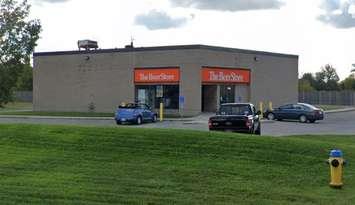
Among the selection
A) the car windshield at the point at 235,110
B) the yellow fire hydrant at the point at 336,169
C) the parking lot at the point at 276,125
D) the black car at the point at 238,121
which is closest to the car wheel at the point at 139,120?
the parking lot at the point at 276,125

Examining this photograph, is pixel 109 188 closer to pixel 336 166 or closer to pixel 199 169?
pixel 199 169

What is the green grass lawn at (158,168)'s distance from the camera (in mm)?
9734

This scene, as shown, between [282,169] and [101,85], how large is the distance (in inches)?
1756

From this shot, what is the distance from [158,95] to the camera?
52156 mm

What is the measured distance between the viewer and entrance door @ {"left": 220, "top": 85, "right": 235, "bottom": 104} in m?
53.8

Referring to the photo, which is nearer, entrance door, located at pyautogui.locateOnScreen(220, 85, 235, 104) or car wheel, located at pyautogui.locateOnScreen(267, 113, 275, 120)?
car wheel, located at pyautogui.locateOnScreen(267, 113, 275, 120)

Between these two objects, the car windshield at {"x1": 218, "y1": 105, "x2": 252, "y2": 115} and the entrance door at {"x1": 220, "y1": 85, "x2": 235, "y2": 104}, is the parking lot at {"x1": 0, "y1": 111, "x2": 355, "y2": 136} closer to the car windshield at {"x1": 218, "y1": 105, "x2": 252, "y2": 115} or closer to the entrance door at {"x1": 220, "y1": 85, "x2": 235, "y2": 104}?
the car windshield at {"x1": 218, "y1": 105, "x2": 252, "y2": 115}

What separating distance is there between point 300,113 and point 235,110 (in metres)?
19.2

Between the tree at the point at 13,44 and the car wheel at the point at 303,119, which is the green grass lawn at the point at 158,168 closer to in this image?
the tree at the point at 13,44

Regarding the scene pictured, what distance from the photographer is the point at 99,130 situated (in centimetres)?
1477

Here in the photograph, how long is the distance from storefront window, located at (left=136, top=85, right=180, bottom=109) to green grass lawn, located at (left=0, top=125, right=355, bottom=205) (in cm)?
3624

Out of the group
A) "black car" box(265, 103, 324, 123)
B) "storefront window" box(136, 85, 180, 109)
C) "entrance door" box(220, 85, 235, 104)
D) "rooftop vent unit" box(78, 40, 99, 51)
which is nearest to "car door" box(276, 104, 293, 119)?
"black car" box(265, 103, 324, 123)

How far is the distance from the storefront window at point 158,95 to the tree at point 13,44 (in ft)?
115

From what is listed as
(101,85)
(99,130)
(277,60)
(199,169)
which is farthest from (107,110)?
(199,169)
